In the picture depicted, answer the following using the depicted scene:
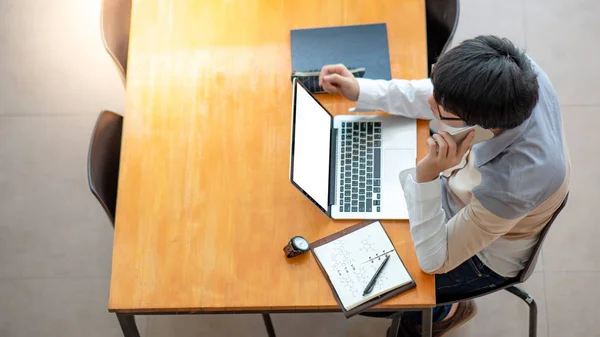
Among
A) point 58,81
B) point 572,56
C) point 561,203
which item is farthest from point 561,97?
point 58,81

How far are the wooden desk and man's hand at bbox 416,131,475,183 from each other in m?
0.24

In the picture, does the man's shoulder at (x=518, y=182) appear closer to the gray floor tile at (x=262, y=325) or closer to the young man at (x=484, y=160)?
the young man at (x=484, y=160)

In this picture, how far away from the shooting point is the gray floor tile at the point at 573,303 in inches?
105

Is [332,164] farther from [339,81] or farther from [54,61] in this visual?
[54,61]

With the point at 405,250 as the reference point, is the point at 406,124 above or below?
above

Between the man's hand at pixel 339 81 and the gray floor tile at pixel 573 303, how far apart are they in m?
1.25

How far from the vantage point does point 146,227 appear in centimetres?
200

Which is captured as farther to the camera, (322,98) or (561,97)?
(561,97)

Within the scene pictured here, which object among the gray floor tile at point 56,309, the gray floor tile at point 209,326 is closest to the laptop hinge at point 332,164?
the gray floor tile at point 209,326

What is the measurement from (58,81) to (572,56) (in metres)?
2.35

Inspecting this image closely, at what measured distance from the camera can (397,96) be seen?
2.04m

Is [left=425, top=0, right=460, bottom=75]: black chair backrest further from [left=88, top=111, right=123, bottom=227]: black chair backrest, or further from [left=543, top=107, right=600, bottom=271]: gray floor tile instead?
[left=88, top=111, right=123, bottom=227]: black chair backrest

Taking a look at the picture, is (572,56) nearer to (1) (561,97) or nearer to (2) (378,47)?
(1) (561,97)

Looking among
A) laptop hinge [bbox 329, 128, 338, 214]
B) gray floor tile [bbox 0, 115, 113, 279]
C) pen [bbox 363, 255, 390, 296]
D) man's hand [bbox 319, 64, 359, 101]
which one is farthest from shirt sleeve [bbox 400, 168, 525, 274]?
gray floor tile [bbox 0, 115, 113, 279]
